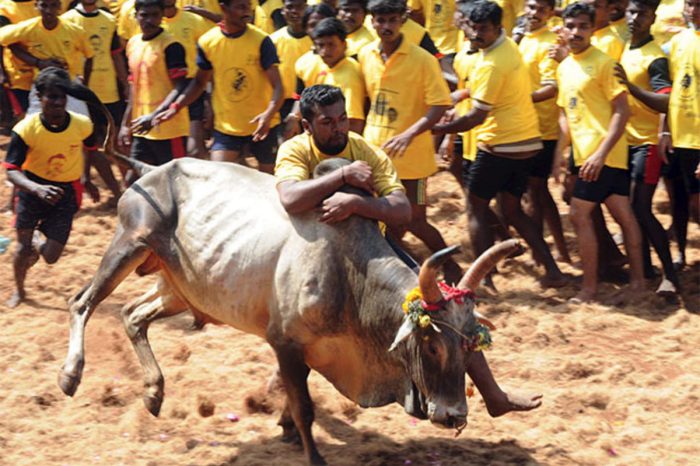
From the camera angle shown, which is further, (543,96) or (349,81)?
(543,96)

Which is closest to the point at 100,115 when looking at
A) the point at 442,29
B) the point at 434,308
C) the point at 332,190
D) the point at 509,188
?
the point at 442,29

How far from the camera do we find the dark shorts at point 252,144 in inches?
396

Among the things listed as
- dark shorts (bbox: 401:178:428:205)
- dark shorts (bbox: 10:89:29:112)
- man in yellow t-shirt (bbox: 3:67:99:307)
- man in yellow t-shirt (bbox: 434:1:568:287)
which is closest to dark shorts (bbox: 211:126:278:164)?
man in yellow t-shirt (bbox: 3:67:99:307)

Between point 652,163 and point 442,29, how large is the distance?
3099mm

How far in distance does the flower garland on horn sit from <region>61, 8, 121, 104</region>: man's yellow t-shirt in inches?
259

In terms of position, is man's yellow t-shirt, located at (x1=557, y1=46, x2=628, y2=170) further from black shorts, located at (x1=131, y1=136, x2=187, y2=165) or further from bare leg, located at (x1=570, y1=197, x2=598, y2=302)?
black shorts, located at (x1=131, y1=136, x2=187, y2=165)

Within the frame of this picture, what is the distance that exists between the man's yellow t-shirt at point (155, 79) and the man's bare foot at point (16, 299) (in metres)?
1.75

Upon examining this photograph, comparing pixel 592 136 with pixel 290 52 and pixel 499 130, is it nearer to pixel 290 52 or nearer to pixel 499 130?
pixel 499 130

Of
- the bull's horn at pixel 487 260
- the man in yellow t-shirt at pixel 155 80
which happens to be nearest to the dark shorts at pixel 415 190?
the man in yellow t-shirt at pixel 155 80

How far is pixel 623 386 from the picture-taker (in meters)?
7.72

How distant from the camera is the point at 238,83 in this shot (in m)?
9.95

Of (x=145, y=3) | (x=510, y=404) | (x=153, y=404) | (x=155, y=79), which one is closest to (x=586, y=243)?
(x=510, y=404)

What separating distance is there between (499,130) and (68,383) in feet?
12.6

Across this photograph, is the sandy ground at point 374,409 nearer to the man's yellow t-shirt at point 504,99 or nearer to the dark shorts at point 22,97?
the man's yellow t-shirt at point 504,99
